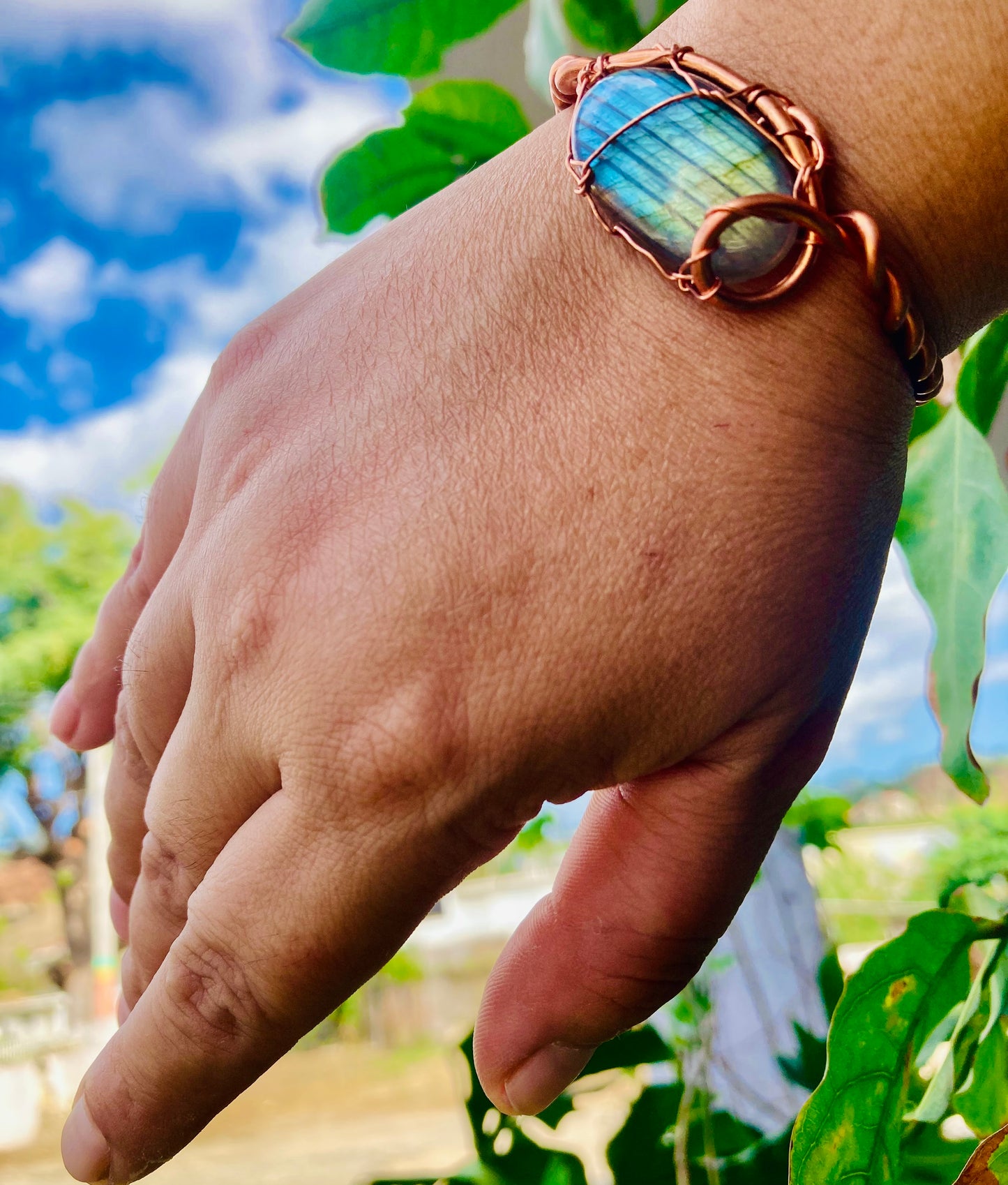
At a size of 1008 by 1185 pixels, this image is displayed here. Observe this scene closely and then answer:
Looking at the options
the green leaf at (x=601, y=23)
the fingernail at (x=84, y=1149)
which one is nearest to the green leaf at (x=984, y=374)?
the green leaf at (x=601, y=23)

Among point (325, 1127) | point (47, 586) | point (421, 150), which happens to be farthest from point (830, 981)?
point (47, 586)

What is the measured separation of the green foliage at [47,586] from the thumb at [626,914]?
826 cm

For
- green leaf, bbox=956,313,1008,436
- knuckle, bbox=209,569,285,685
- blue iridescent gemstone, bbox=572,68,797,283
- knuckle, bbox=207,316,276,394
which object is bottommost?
green leaf, bbox=956,313,1008,436

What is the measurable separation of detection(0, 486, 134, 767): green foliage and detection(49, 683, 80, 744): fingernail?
26.2ft

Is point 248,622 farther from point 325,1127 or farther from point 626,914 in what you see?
point 325,1127

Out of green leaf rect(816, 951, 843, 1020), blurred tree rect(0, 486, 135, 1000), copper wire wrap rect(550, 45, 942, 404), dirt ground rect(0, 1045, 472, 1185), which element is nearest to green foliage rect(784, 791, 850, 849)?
green leaf rect(816, 951, 843, 1020)

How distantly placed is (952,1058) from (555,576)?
0.33 m

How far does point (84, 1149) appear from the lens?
38 cm

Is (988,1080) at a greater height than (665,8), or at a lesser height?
lesser

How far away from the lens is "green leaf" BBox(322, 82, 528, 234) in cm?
60

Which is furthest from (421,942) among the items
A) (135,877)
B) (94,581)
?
(135,877)

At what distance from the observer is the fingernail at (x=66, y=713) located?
1.91ft

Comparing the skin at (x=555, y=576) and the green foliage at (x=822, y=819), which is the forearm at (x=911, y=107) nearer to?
the skin at (x=555, y=576)

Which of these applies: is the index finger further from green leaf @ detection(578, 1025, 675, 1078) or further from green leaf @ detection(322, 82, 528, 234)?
green leaf @ detection(322, 82, 528, 234)
